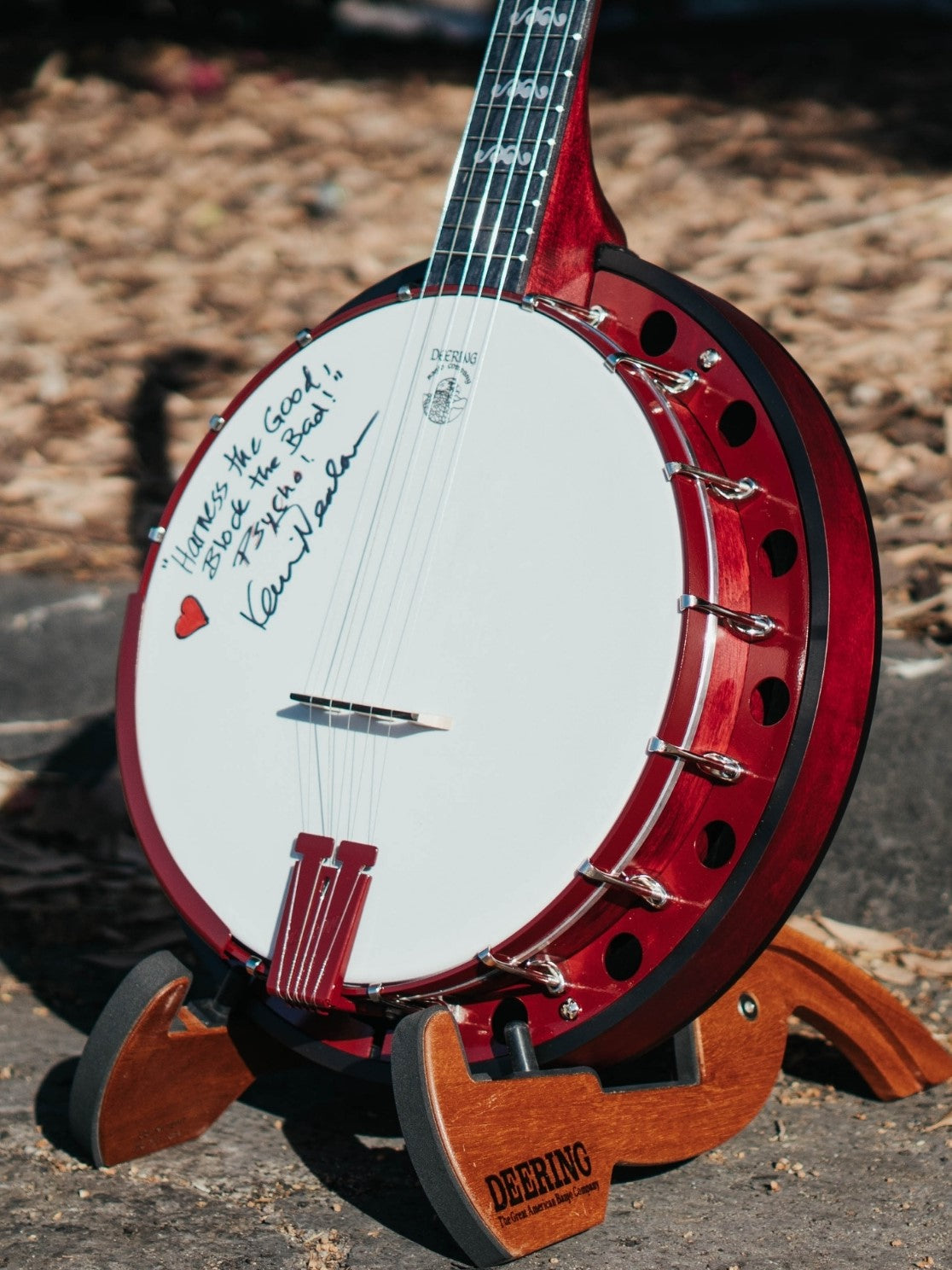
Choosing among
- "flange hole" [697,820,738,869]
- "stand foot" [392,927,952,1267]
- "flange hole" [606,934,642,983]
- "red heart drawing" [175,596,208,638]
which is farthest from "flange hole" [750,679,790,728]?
"red heart drawing" [175,596,208,638]

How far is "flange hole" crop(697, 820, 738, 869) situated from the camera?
55.1 inches

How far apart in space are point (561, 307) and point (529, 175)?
0.19 metres

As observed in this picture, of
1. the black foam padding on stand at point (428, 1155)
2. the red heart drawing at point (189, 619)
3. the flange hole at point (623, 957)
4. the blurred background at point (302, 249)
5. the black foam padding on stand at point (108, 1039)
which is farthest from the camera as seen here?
the blurred background at point (302, 249)

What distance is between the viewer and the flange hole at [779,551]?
1436 mm

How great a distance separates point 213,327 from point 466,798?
7.91 feet

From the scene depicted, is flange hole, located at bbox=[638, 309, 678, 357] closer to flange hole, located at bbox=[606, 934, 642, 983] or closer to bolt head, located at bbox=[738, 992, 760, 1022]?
flange hole, located at bbox=[606, 934, 642, 983]

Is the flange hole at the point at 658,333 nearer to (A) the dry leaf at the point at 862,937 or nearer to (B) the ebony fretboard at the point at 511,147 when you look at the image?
(B) the ebony fretboard at the point at 511,147

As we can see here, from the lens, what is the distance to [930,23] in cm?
412

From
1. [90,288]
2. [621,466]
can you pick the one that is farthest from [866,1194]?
[90,288]

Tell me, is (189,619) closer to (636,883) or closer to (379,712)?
(379,712)

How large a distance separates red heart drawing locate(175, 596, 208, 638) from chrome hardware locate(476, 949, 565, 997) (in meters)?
0.52

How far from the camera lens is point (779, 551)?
1451mm

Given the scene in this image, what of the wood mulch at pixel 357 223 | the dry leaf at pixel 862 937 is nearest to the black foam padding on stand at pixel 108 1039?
the dry leaf at pixel 862 937
